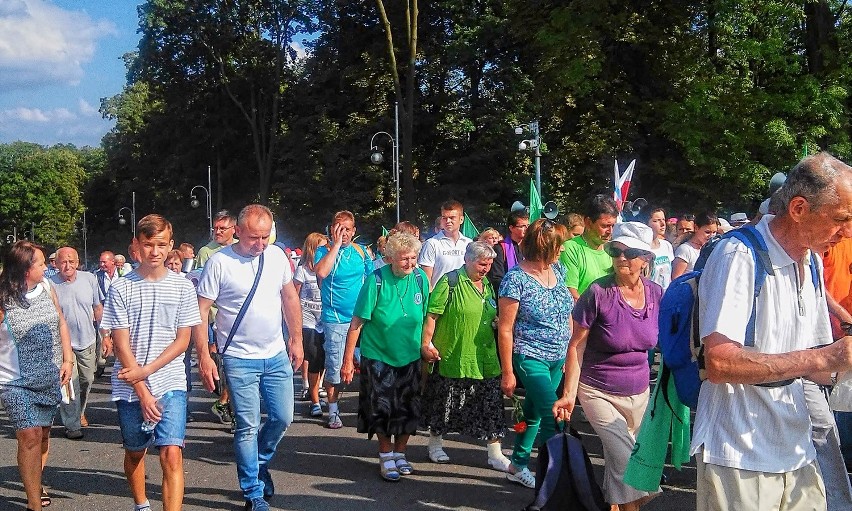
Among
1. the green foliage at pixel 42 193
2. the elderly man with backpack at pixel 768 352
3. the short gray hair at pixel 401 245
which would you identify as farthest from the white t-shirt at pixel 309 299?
the green foliage at pixel 42 193

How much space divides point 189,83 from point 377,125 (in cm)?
1200

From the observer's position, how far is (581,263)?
672 centimetres

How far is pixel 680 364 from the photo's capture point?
3.07 metres

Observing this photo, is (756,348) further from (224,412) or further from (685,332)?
(224,412)

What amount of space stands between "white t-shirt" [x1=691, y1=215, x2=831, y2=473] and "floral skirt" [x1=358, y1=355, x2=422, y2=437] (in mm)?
3819

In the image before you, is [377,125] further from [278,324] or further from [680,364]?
[680,364]

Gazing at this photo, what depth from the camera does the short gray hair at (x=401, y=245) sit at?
638 centimetres

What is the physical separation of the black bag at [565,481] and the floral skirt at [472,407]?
1911 mm

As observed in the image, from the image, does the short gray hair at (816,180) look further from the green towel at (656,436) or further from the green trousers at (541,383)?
the green trousers at (541,383)

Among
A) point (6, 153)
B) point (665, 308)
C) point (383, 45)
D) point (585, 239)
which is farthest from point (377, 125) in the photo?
point (6, 153)

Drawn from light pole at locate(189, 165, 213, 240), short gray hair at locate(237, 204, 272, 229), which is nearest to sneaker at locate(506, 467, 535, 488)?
short gray hair at locate(237, 204, 272, 229)

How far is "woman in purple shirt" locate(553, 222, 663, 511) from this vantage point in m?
4.67

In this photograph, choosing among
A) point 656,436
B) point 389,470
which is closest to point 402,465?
point 389,470

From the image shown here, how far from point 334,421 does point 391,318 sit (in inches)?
87.9
